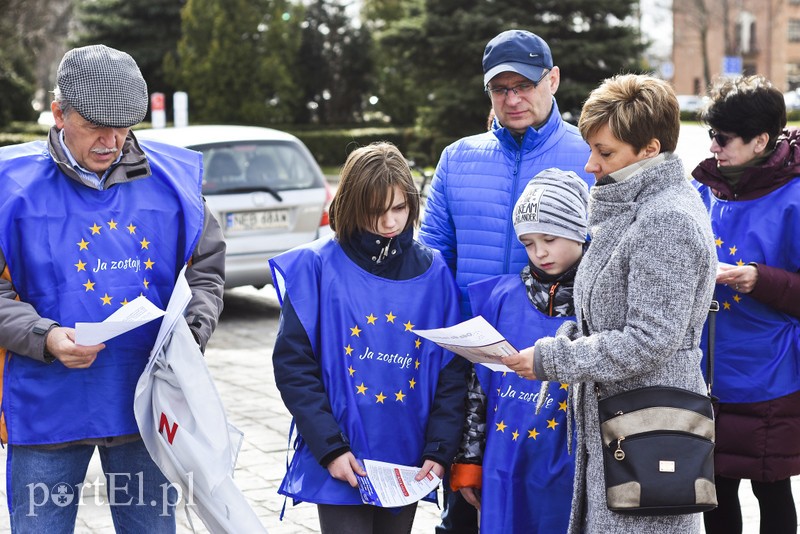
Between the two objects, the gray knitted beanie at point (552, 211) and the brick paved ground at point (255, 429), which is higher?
the gray knitted beanie at point (552, 211)

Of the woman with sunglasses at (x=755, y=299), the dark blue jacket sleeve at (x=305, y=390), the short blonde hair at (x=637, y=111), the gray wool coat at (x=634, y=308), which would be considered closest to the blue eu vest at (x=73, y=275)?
the dark blue jacket sleeve at (x=305, y=390)

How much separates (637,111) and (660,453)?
876 mm

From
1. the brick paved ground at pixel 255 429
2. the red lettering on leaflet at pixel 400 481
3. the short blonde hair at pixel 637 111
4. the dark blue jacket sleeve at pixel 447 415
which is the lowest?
the brick paved ground at pixel 255 429

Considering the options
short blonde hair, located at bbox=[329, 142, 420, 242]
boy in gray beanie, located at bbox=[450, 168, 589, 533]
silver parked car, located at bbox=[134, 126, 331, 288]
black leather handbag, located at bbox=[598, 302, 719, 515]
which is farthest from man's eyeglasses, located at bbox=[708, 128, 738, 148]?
silver parked car, located at bbox=[134, 126, 331, 288]

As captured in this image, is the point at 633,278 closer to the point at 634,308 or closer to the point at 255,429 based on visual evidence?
the point at 634,308

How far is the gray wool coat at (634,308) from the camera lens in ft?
8.41

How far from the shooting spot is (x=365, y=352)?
3186mm

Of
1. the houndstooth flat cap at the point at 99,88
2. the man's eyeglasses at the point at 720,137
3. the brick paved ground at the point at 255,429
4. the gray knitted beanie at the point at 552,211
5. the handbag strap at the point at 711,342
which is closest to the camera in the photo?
the houndstooth flat cap at the point at 99,88

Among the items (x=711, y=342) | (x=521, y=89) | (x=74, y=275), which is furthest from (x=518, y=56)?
(x=74, y=275)

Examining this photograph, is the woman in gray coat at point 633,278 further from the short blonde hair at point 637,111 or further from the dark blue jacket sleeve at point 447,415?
the dark blue jacket sleeve at point 447,415

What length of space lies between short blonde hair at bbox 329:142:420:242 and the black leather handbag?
3.14 feet

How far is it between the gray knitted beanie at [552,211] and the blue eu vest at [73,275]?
1.12m

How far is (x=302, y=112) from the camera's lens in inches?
1617

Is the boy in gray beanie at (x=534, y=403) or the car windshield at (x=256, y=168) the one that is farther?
the car windshield at (x=256, y=168)
